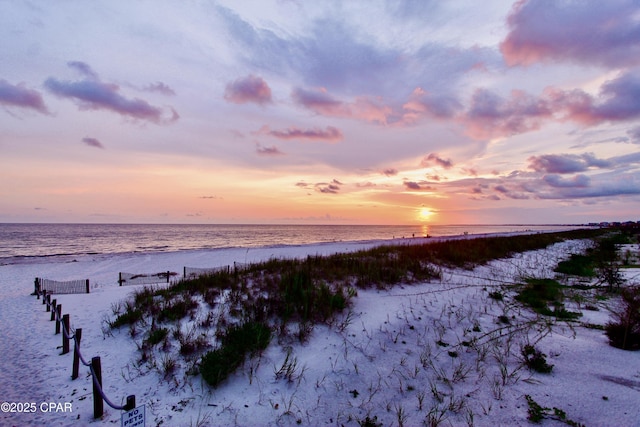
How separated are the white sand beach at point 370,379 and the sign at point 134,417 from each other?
1.20 m

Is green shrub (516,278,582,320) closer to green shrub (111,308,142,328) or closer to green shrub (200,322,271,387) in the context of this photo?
green shrub (200,322,271,387)

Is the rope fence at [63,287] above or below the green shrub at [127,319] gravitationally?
below

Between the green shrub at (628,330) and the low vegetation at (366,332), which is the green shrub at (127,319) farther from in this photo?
the green shrub at (628,330)

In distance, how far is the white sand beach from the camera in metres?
4.42

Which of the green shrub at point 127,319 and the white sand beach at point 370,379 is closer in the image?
the white sand beach at point 370,379

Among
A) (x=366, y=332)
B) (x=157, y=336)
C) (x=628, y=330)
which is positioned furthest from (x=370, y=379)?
(x=628, y=330)

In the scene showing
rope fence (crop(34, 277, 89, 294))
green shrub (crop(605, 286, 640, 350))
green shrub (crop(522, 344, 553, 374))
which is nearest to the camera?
green shrub (crop(522, 344, 553, 374))

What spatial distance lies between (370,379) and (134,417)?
12.0ft

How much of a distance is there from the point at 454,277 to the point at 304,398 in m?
9.24

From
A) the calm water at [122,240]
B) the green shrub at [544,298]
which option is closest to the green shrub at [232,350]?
the green shrub at [544,298]

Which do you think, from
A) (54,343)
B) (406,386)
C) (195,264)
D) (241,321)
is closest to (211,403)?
(241,321)

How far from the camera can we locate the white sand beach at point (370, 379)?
4.42m

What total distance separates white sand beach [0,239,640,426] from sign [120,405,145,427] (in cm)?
120

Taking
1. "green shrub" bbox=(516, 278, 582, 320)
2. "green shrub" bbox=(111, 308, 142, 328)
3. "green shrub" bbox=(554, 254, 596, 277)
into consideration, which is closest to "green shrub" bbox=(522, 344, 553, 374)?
"green shrub" bbox=(516, 278, 582, 320)
